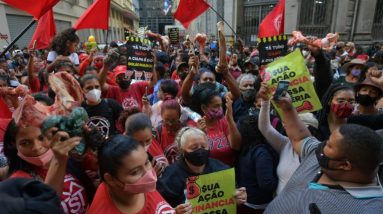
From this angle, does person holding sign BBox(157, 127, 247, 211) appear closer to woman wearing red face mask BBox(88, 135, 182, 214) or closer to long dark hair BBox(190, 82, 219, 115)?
woman wearing red face mask BBox(88, 135, 182, 214)

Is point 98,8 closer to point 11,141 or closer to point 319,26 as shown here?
point 11,141

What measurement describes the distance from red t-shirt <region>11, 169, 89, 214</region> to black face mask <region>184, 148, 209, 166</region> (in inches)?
32.4

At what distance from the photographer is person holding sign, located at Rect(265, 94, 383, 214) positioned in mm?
1401

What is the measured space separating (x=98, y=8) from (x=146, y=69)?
56.8 inches

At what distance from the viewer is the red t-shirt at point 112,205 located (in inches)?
61.4

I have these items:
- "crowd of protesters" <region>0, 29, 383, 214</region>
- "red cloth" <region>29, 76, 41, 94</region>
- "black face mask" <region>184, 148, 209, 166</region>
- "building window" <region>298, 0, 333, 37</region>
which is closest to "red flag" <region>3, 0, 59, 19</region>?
"crowd of protesters" <region>0, 29, 383, 214</region>

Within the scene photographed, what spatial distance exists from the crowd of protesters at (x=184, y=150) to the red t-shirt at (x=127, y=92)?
1.3 inches

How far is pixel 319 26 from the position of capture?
1448 cm

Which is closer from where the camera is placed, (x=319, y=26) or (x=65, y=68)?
(x=65, y=68)

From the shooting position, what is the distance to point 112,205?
5.18 feet

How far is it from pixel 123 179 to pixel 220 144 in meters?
1.42

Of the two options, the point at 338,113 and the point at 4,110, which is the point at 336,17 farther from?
the point at 4,110

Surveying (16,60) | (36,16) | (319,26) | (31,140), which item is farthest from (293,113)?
(319,26)

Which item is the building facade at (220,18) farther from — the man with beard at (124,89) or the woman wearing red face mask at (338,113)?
the woman wearing red face mask at (338,113)
